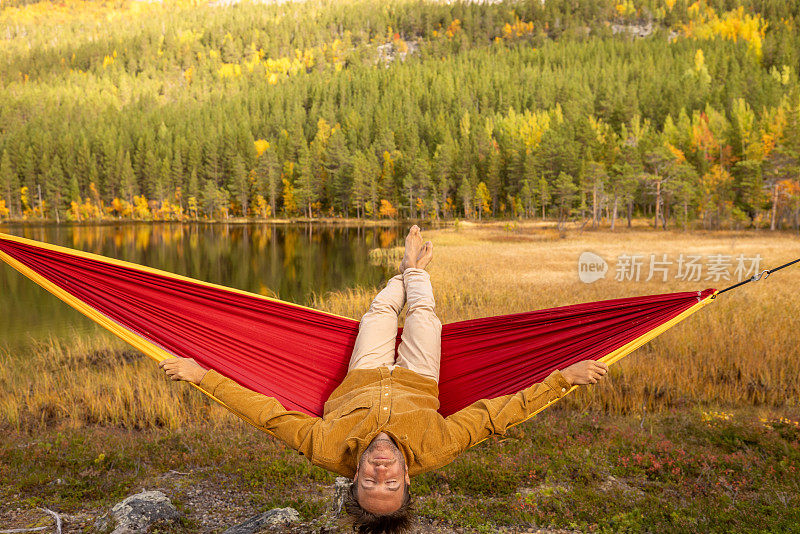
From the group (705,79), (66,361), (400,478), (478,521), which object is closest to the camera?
(400,478)

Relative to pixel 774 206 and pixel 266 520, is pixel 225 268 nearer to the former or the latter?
pixel 266 520

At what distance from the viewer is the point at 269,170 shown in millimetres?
41469

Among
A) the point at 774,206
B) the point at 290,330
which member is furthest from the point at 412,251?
the point at 774,206

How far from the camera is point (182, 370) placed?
194 centimetres

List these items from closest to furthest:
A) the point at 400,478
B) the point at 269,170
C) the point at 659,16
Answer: the point at 400,478 < the point at 269,170 < the point at 659,16

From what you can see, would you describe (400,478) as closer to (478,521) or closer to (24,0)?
(478,521)

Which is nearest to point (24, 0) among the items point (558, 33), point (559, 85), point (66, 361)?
point (558, 33)

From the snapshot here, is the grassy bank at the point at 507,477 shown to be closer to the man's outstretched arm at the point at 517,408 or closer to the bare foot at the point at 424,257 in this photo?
the man's outstretched arm at the point at 517,408

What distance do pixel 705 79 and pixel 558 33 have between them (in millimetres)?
39872

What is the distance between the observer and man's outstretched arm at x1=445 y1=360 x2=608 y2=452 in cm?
181

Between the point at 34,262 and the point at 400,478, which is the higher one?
the point at 34,262

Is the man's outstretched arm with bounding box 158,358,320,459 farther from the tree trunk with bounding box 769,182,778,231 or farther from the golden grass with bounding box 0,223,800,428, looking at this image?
the tree trunk with bounding box 769,182,778,231

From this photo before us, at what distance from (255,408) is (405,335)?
2.63ft

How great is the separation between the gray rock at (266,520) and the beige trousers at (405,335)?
70cm
